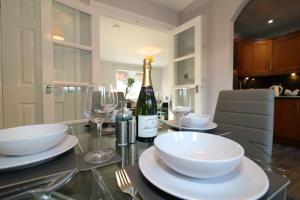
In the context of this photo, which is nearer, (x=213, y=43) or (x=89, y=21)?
(x=89, y=21)

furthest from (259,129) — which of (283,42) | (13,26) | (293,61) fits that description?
(283,42)

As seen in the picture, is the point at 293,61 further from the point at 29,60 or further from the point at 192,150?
the point at 29,60

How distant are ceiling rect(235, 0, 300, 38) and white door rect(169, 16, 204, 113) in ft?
2.91

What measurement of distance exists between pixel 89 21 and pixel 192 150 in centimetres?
215

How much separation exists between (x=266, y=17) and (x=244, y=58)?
35.1 inches

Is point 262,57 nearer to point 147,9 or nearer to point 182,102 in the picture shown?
point 147,9

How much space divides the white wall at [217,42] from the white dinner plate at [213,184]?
6.65 feet

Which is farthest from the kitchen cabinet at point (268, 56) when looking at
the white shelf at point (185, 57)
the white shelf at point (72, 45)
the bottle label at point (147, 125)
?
the bottle label at point (147, 125)

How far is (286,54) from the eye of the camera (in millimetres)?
3215

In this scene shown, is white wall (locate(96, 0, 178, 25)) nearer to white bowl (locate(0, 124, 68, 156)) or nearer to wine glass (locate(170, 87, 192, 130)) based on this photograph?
wine glass (locate(170, 87, 192, 130))

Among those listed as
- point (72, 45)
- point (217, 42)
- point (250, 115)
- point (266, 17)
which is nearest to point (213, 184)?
point (250, 115)

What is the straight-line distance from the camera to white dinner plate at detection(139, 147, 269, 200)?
0.27m

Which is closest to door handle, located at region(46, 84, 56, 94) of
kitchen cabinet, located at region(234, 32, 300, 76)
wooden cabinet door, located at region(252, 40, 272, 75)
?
kitchen cabinet, located at region(234, 32, 300, 76)

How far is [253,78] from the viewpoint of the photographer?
383 cm
